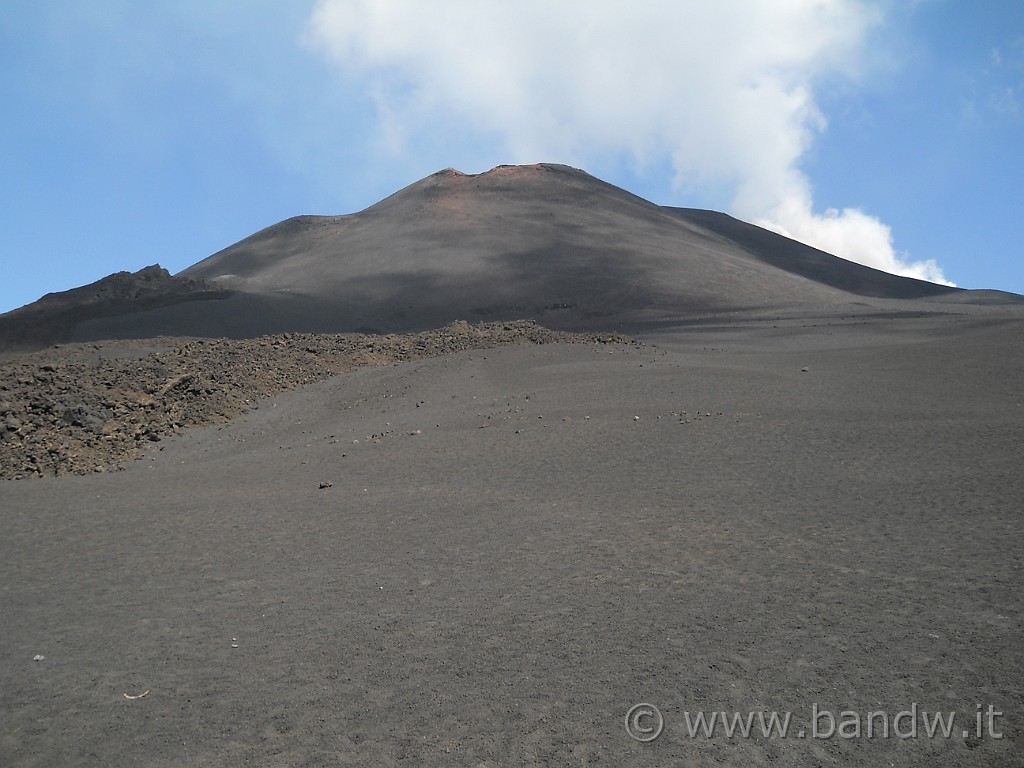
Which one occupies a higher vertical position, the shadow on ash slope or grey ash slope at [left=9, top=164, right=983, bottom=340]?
grey ash slope at [left=9, top=164, right=983, bottom=340]

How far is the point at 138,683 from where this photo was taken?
5.38 metres

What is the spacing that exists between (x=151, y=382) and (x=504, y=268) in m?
39.5

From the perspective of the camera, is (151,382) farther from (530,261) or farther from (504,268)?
(530,261)

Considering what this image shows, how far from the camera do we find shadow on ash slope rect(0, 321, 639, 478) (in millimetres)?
14680

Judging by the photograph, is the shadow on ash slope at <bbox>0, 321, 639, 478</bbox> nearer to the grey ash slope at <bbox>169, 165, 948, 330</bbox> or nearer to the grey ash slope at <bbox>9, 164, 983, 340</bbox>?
the grey ash slope at <bbox>9, 164, 983, 340</bbox>

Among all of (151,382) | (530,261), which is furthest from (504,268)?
(151,382)

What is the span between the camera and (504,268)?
57000 millimetres

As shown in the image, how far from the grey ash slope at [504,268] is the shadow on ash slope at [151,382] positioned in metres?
14.3

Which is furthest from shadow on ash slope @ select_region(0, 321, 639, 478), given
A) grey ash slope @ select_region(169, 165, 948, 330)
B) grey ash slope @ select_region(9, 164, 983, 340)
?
grey ash slope @ select_region(169, 165, 948, 330)

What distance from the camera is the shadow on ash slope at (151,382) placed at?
14.7m

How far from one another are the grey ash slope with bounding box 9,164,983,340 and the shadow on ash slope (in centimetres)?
1432

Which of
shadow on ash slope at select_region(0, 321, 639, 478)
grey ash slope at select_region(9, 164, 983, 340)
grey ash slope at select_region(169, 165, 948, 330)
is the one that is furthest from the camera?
grey ash slope at select_region(169, 165, 948, 330)

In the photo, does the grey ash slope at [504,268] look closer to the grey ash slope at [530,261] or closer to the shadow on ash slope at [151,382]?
the grey ash slope at [530,261]

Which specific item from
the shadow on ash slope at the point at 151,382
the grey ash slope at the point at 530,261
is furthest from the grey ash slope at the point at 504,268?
the shadow on ash slope at the point at 151,382
